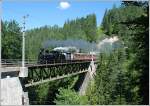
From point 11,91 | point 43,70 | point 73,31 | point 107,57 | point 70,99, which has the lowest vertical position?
point 70,99

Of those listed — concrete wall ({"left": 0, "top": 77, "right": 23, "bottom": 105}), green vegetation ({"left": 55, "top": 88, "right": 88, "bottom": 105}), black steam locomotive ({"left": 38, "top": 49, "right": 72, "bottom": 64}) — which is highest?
black steam locomotive ({"left": 38, "top": 49, "right": 72, "bottom": 64})

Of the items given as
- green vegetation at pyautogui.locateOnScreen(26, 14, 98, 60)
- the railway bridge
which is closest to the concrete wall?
the railway bridge

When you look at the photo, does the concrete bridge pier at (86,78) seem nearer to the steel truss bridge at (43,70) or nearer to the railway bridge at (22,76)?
the steel truss bridge at (43,70)

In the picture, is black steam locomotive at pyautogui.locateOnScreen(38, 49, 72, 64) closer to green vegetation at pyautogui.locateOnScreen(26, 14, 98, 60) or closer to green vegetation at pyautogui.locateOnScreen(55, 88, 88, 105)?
green vegetation at pyautogui.locateOnScreen(55, 88, 88, 105)

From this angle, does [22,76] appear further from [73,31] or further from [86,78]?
[73,31]

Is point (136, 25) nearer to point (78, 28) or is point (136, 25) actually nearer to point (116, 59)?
point (116, 59)

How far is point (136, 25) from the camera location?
51.6 ft

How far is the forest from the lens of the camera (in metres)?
16.1

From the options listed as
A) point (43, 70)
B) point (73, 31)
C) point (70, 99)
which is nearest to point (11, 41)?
point (70, 99)

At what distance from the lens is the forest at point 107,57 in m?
16.1

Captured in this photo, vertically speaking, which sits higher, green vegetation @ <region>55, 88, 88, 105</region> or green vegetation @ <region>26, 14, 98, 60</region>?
green vegetation @ <region>26, 14, 98, 60</region>

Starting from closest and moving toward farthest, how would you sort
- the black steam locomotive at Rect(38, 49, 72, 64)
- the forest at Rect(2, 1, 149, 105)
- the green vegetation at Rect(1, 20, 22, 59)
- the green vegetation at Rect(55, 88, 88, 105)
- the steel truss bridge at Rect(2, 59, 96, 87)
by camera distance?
1. the forest at Rect(2, 1, 149, 105)
2. the steel truss bridge at Rect(2, 59, 96, 87)
3. the green vegetation at Rect(55, 88, 88, 105)
4. the black steam locomotive at Rect(38, 49, 72, 64)
5. the green vegetation at Rect(1, 20, 22, 59)

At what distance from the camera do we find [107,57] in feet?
231

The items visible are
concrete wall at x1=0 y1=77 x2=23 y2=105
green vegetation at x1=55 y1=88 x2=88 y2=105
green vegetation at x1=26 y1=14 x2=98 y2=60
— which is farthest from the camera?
green vegetation at x1=26 y1=14 x2=98 y2=60
